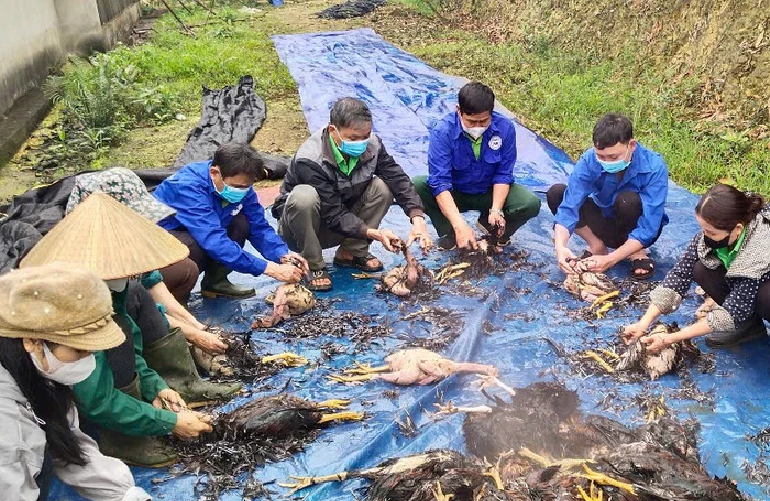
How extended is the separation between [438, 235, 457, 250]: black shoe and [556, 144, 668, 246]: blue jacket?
2.74 feet

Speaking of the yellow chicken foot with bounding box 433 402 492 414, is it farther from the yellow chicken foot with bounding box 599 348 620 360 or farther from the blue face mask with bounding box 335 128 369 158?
the blue face mask with bounding box 335 128 369 158

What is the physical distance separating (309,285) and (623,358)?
6.71 ft

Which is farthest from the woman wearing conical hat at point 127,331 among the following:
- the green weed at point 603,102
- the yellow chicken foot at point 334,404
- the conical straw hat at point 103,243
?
the green weed at point 603,102

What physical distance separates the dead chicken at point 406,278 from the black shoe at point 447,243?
23.9 inches

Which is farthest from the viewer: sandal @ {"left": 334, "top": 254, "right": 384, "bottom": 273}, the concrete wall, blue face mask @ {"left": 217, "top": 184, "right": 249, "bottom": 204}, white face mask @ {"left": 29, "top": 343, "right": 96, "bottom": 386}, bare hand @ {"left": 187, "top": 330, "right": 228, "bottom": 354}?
the concrete wall

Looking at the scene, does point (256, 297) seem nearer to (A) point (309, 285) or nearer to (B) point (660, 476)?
(A) point (309, 285)

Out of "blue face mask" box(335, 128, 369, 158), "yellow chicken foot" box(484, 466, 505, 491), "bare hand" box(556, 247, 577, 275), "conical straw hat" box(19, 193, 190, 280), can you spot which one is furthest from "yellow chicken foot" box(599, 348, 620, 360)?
"conical straw hat" box(19, 193, 190, 280)

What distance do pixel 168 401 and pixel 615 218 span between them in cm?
322

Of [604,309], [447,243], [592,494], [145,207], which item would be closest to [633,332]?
[604,309]

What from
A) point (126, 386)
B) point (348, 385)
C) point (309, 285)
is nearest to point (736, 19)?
point (309, 285)

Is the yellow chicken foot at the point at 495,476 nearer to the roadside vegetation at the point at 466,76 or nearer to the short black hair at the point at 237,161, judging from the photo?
the short black hair at the point at 237,161

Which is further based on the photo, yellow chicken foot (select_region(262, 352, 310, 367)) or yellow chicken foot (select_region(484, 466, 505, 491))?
yellow chicken foot (select_region(262, 352, 310, 367))

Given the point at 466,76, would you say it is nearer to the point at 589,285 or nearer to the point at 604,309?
the point at 589,285

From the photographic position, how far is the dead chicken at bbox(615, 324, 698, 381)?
134 inches
